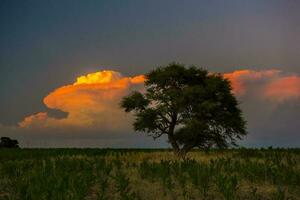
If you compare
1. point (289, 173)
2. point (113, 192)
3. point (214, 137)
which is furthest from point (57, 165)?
point (214, 137)

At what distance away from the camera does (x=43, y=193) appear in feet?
44.6

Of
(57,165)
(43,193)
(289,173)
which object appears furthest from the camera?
(57,165)

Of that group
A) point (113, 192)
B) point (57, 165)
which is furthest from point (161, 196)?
point (57, 165)

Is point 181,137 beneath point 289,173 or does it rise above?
above

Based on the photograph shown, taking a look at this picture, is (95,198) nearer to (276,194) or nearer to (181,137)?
(276,194)

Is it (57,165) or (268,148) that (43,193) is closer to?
(57,165)

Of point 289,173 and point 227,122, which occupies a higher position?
point 227,122

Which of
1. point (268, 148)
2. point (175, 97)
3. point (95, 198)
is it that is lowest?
point (95, 198)

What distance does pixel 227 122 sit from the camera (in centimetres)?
4200

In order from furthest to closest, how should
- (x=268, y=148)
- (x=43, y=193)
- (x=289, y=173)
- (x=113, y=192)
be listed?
(x=268, y=148), (x=289, y=173), (x=113, y=192), (x=43, y=193)

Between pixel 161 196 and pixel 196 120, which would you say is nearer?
pixel 161 196

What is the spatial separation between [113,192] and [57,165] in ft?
28.2

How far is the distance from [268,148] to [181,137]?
7234mm

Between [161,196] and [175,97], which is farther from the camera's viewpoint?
[175,97]
